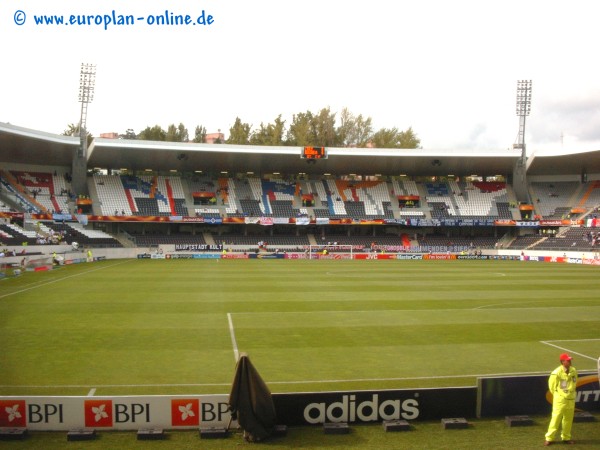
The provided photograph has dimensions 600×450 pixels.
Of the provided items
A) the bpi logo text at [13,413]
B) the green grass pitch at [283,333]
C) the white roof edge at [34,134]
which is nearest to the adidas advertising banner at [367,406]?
the green grass pitch at [283,333]

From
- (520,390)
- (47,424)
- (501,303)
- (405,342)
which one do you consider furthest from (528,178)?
(47,424)

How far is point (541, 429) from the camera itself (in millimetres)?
10906

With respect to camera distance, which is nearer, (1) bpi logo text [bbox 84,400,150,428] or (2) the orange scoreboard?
(1) bpi logo text [bbox 84,400,150,428]

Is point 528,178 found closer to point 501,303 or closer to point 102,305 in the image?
point 501,303

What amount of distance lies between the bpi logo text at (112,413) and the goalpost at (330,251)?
54.5 meters

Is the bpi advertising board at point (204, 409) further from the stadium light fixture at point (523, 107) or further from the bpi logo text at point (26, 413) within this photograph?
the stadium light fixture at point (523, 107)

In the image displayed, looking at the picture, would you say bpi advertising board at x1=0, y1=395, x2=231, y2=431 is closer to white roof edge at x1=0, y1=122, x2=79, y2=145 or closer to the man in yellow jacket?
the man in yellow jacket

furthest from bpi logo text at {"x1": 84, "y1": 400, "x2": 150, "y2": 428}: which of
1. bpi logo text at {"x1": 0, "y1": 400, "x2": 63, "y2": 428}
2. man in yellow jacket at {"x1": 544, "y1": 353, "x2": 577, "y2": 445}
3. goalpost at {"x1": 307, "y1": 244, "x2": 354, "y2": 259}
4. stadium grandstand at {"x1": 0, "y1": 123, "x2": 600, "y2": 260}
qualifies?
goalpost at {"x1": 307, "y1": 244, "x2": 354, "y2": 259}

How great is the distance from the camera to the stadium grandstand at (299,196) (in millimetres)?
65562

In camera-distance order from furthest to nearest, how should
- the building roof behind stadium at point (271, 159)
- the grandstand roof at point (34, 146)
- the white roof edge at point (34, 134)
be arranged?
the building roof behind stadium at point (271, 159)
the grandstand roof at point (34, 146)
the white roof edge at point (34, 134)

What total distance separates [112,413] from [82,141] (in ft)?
196

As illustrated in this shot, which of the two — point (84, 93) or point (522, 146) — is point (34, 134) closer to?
point (84, 93)

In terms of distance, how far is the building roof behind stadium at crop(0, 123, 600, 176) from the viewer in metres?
63.4

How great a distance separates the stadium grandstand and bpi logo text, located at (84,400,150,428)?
2045 inches
